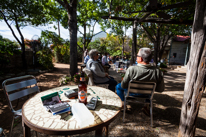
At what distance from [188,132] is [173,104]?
1.82 m

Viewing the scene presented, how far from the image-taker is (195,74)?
155 cm

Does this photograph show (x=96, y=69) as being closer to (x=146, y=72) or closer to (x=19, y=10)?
(x=146, y=72)

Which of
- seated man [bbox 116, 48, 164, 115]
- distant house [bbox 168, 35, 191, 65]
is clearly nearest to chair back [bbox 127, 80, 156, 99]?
seated man [bbox 116, 48, 164, 115]

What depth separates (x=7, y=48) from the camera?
17.4 ft

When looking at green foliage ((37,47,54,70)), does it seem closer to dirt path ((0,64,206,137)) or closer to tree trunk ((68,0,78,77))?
tree trunk ((68,0,78,77))

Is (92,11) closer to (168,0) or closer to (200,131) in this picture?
(168,0)

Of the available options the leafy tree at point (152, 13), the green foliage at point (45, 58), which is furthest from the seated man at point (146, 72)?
the green foliage at point (45, 58)

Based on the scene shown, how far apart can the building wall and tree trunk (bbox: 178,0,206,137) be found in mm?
19017

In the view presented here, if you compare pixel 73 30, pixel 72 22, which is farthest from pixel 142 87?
pixel 72 22

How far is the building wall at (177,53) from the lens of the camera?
17.5m

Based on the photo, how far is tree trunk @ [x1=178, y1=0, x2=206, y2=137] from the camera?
1473 millimetres

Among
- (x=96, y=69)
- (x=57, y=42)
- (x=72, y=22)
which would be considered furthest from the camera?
(x=57, y=42)

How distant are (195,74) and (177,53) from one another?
19864mm

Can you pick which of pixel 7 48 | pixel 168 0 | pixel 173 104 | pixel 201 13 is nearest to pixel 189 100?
pixel 201 13
